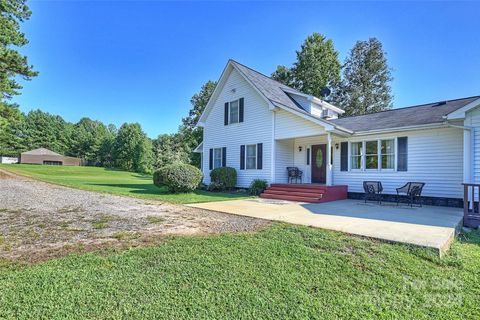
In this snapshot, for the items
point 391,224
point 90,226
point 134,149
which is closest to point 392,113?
point 391,224

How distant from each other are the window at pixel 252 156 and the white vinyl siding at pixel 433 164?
606cm

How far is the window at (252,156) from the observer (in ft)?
47.5

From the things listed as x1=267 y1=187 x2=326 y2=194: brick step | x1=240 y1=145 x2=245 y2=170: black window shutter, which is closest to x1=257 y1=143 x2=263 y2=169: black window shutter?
x1=240 y1=145 x2=245 y2=170: black window shutter

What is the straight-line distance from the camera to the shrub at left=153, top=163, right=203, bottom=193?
1225 centimetres

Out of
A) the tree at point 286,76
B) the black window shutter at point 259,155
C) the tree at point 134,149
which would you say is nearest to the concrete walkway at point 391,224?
the black window shutter at point 259,155

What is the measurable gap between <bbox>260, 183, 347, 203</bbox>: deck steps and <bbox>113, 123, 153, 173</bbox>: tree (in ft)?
123

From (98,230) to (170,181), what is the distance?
6.95 metres

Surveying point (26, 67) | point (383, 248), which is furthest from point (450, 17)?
point (26, 67)

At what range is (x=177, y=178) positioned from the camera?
12227 millimetres

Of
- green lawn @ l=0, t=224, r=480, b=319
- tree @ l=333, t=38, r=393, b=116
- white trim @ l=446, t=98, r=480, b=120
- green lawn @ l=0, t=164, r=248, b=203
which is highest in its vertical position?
tree @ l=333, t=38, r=393, b=116

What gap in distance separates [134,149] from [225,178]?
36.0 meters

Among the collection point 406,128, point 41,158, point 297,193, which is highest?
point 406,128

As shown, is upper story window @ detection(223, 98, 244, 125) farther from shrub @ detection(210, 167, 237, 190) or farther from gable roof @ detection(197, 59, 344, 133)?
shrub @ detection(210, 167, 237, 190)

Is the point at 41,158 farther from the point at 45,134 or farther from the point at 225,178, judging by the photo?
the point at 225,178
